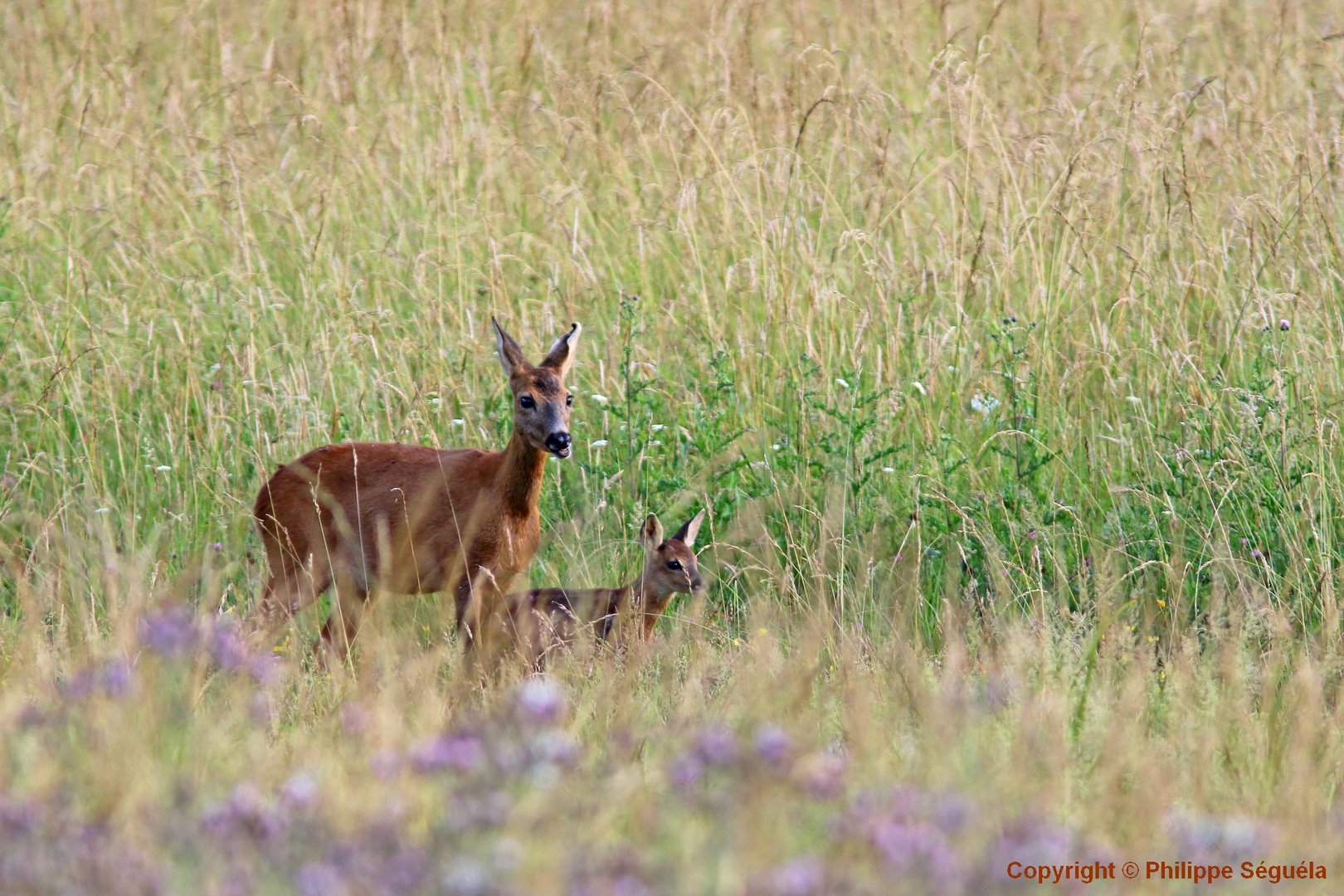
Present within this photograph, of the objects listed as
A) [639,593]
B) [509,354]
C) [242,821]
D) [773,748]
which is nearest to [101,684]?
[242,821]

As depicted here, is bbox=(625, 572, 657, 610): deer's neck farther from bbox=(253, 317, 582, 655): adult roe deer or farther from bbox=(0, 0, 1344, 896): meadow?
bbox=(253, 317, 582, 655): adult roe deer

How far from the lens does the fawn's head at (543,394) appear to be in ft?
19.4

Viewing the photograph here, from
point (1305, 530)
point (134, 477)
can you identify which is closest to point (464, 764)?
point (1305, 530)

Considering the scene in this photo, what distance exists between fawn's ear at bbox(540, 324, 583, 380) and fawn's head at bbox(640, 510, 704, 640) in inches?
25.8

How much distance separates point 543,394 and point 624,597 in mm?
785

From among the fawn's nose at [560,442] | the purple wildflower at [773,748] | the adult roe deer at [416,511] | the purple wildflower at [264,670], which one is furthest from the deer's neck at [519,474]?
the purple wildflower at [773,748]

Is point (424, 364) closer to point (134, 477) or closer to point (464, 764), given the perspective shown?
point (134, 477)

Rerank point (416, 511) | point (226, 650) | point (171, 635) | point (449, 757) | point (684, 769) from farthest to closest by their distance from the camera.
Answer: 1. point (416, 511)
2. point (226, 650)
3. point (171, 635)
4. point (684, 769)
5. point (449, 757)

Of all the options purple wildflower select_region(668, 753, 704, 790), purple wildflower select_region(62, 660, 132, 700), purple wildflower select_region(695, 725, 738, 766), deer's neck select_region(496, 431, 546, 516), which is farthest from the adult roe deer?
purple wildflower select_region(695, 725, 738, 766)

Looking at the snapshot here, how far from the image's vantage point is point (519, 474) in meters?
6.12

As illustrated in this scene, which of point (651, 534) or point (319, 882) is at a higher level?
point (319, 882)

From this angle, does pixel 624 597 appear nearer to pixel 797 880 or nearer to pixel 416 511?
pixel 416 511

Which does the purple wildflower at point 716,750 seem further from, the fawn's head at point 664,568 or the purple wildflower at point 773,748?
the fawn's head at point 664,568

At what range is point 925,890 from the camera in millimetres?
2521
